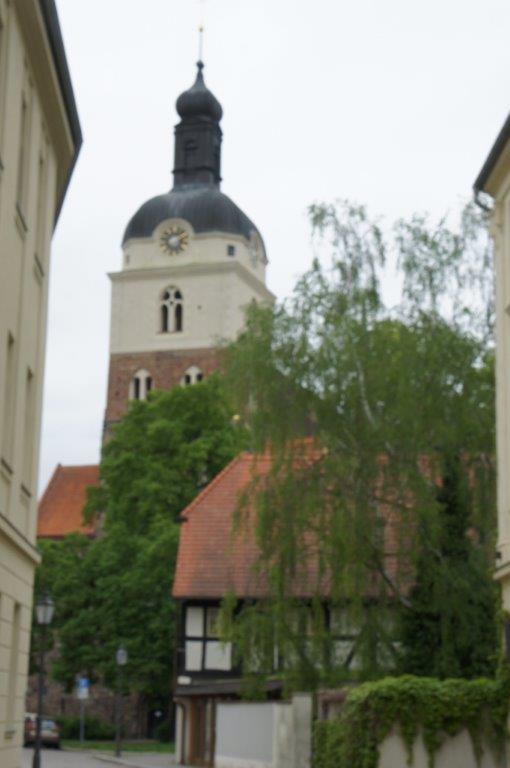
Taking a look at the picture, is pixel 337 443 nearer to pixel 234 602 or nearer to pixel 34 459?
pixel 234 602

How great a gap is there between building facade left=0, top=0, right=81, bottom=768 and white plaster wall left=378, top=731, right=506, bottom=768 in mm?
5820

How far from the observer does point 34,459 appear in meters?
18.7

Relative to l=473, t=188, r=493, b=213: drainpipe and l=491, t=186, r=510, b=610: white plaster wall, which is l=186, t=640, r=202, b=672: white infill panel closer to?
l=491, t=186, r=510, b=610: white plaster wall

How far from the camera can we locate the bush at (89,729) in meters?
57.1

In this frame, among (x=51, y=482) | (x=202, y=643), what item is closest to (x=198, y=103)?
(x=51, y=482)

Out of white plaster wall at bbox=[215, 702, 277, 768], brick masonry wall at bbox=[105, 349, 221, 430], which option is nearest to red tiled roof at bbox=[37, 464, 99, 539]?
brick masonry wall at bbox=[105, 349, 221, 430]

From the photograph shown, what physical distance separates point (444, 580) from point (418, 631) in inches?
44.8

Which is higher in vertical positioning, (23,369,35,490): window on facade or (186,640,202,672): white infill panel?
(23,369,35,490): window on facade

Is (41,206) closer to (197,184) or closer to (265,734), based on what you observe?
(265,734)

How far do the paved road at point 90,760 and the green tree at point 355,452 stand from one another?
663 centimetres

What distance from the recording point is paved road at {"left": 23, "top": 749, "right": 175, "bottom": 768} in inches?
1443

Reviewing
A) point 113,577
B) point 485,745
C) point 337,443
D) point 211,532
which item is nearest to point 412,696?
point 485,745

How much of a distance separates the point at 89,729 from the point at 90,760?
1789 centimetres

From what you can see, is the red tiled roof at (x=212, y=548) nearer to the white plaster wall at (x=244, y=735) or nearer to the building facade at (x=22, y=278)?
the white plaster wall at (x=244, y=735)
